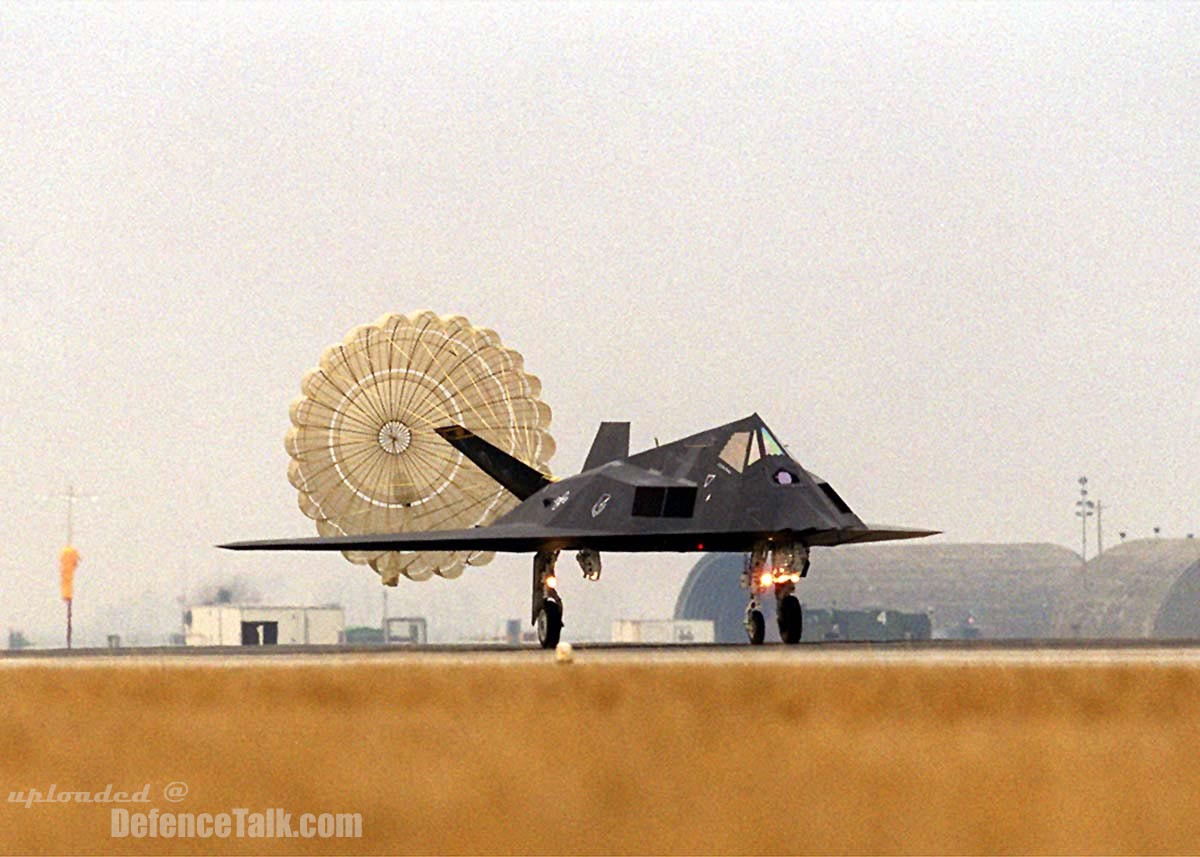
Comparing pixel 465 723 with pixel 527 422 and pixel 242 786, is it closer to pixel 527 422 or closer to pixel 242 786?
pixel 242 786

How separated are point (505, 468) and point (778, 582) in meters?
8.82

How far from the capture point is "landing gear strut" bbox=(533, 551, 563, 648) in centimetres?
2483

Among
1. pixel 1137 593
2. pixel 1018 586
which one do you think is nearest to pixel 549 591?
pixel 1137 593

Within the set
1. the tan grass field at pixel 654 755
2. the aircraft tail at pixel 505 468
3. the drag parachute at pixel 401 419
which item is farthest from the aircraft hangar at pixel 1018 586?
the tan grass field at pixel 654 755

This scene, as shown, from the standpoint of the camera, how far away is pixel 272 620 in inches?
3127

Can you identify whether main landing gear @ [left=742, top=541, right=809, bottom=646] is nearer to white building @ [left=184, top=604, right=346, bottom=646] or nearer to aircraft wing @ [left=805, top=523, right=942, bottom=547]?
aircraft wing @ [left=805, top=523, right=942, bottom=547]

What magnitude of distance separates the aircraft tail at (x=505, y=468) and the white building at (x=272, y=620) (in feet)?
161

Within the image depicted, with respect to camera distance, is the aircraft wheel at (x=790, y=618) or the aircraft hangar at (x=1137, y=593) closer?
the aircraft wheel at (x=790, y=618)

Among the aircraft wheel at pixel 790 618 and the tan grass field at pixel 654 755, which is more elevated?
the aircraft wheel at pixel 790 618

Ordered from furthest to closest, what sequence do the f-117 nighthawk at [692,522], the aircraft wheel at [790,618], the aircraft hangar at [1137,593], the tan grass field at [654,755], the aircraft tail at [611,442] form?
1. the aircraft hangar at [1137,593]
2. the aircraft tail at [611,442]
3. the f-117 nighthawk at [692,522]
4. the aircraft wheel at [790,618]
5. the tan grass field at [654,755]

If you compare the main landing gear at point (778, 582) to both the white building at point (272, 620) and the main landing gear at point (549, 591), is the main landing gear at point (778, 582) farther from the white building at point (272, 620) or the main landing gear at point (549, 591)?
the white building at point (272, 620)

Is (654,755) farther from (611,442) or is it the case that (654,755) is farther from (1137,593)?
(1137,593)

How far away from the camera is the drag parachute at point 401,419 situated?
35906 mm

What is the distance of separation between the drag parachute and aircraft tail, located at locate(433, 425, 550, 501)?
11.8 ft
